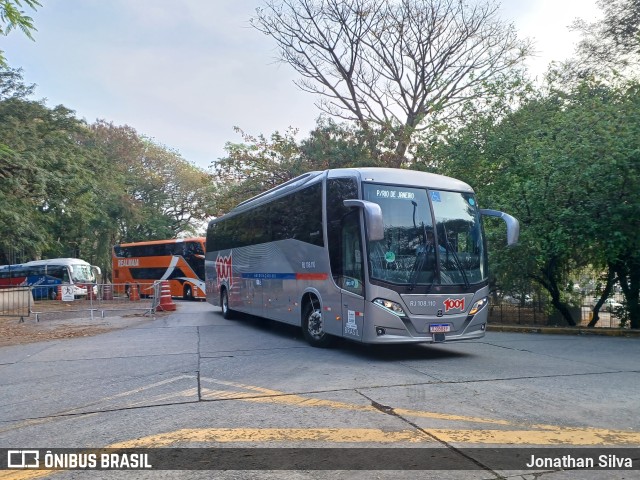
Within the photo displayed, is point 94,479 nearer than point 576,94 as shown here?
Yes

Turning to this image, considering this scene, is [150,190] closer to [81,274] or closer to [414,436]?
[81,274]

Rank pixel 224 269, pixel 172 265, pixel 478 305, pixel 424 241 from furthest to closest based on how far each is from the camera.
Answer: pixel 172 265
pixel 224 269
pixel 478 305
pixel 424 241

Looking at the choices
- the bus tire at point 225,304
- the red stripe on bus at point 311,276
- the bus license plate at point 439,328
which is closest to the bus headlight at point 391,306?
the bus license plate at point 439,328

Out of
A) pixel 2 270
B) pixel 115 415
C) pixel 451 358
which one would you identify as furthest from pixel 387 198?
pixel 2 270

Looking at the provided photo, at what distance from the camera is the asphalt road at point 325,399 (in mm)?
4887

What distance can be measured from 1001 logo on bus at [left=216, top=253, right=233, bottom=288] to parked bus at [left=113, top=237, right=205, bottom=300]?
14.2 m

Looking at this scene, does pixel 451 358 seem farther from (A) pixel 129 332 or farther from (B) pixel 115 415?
(A) pixel 129 332

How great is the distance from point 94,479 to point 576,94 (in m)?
16.3

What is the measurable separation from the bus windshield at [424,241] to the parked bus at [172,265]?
2440 cm

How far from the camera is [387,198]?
929cm

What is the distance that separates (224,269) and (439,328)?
10.0 m

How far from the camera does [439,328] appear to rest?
9.09m

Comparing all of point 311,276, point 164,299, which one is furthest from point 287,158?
point 311,276

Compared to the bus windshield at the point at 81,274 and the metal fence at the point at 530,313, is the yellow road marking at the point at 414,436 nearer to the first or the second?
the metal fence at the point at 530,313
